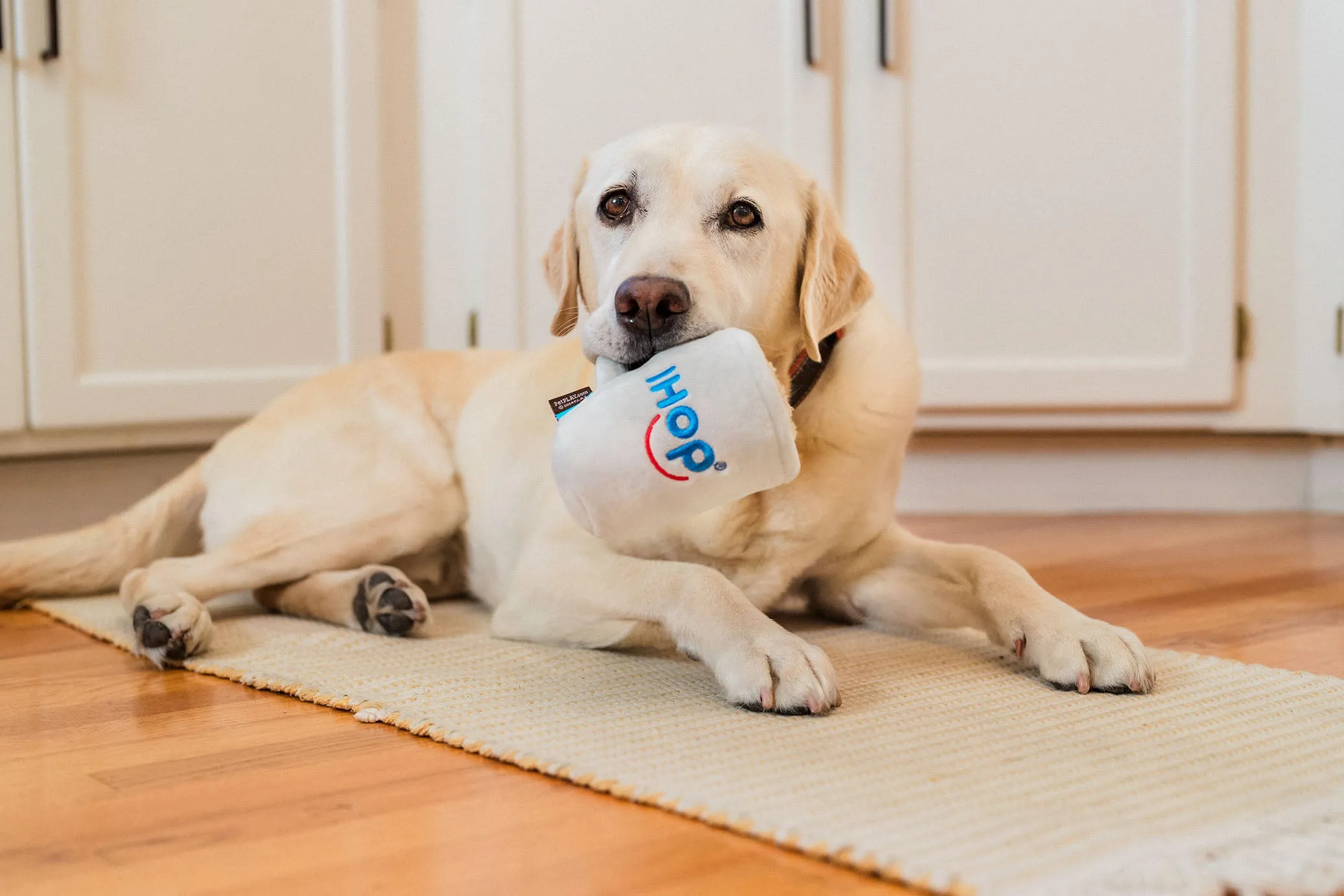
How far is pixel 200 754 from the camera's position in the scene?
1.34 metres

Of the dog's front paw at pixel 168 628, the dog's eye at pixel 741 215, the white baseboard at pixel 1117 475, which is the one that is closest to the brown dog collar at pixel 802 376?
the dog's eye at pixel 741 215

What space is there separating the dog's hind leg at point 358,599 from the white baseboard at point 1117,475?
1714 millimetres

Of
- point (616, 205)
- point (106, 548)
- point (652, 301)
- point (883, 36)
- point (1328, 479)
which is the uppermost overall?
point (883, 36)

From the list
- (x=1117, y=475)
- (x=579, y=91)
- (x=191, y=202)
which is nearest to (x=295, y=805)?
(x=191, y=202)

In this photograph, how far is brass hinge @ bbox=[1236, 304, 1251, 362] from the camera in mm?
3146

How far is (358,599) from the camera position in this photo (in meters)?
1.92

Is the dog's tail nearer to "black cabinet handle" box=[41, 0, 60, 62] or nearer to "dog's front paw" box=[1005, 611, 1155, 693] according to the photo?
"black cabinet handle" box=[41, 0, 60, 62]

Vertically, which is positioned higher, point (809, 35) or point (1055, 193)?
point (809, 35)

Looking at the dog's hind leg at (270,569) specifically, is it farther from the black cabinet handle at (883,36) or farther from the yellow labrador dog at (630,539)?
the black cabinet handle at (883,36)

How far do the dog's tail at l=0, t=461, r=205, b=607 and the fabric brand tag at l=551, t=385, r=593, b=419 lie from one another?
0.97m

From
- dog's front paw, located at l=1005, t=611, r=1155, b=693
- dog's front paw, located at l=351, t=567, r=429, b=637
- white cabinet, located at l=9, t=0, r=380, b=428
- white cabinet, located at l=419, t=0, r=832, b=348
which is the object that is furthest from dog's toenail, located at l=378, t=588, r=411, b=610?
white cabinet, located at l=419, t=0, r=832, b=348

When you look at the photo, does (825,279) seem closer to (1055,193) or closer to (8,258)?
(1055,193)

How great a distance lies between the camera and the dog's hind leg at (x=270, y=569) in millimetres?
1752

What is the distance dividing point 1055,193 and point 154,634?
2.26 metres
